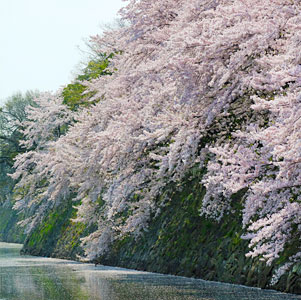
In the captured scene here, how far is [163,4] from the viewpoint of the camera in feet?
68.1

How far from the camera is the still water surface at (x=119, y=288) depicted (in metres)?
13.0

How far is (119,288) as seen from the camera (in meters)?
14.9

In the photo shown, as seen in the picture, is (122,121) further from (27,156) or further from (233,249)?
(27,156)

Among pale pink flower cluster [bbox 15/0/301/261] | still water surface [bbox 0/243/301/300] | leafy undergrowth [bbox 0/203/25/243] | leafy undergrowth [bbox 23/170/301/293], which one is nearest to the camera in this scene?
pale pink flower cluster [bbox 15/0/301/261]

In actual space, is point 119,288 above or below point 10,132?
below

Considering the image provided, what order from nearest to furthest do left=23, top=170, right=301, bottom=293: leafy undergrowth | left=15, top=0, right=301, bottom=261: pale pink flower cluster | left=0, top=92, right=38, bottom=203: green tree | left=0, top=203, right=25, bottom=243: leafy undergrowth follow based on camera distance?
left=15, top=0, right=301, bottom=261: pale pink flower cluster → left=23, top=170, right=301, bottom=293: leafy undergrowth → left=0, top=92, right=38, bottom=203: green tree → left=0, top=203, right=25, bottom=243: leafy undergrowth

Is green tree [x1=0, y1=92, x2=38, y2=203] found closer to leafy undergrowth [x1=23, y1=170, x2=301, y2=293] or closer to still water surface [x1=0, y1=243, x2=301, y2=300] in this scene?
leafy undergrowth [x1=23, y1=170, x2=301, y2=293]

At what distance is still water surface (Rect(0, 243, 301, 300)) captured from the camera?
13.0m

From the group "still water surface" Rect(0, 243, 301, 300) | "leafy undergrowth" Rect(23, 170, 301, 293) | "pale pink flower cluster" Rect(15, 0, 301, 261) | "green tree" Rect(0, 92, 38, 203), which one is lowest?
"still water surface" Rect(0, 243, 301, 300)

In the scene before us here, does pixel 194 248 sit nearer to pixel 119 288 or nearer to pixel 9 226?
pixel 119 288

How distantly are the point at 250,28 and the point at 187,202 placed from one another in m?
8.22

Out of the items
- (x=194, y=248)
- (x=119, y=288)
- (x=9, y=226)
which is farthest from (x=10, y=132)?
(x=119, y=288)

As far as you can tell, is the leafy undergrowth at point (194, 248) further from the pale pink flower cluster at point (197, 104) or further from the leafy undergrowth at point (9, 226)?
the leafy undergrowth at point (9, 226)

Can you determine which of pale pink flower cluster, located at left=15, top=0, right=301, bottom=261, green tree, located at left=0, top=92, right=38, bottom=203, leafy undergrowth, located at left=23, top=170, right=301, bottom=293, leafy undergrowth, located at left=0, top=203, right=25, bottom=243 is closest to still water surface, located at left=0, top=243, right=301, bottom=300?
leafy undergrowth, located at left=23, top=170, right=301, bottom=293
